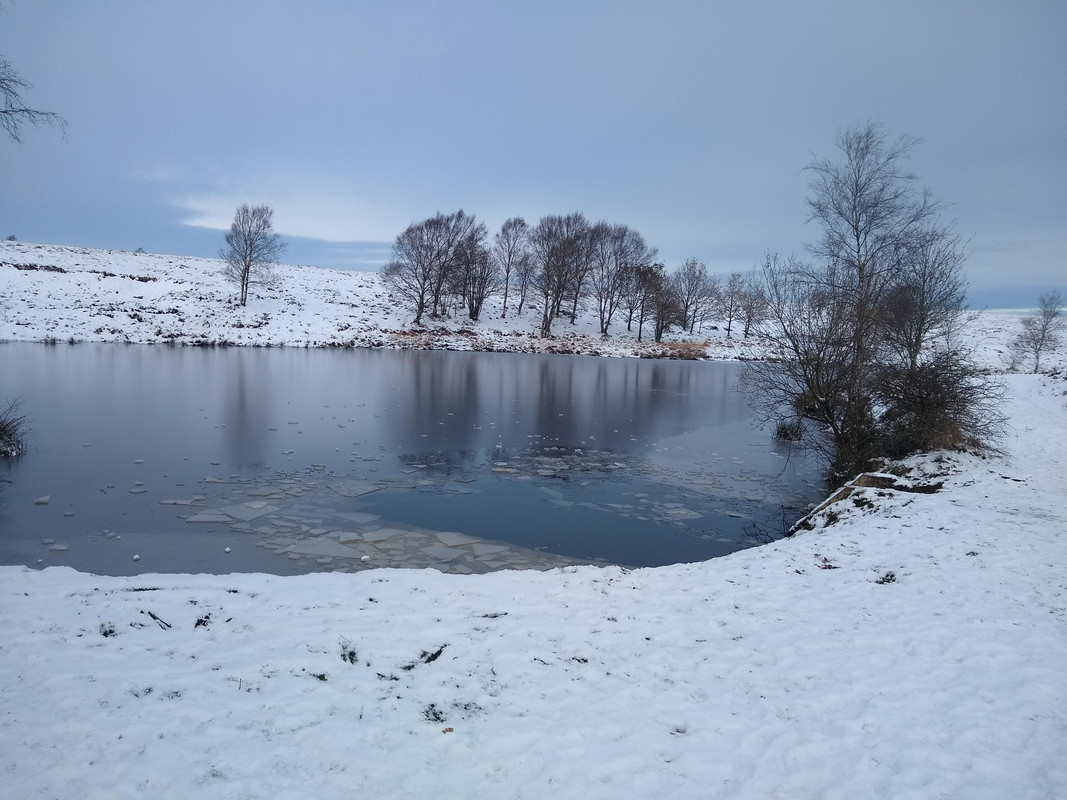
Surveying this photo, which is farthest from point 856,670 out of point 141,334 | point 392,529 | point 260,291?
point 260,291

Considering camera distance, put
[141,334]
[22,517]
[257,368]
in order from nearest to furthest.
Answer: [22,517] → [257,368] → [141,334]

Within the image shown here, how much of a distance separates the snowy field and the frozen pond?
0.98 m

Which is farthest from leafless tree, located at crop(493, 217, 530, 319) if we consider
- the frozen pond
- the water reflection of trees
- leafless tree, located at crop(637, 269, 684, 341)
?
the frozen pond

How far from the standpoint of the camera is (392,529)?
7.87 m

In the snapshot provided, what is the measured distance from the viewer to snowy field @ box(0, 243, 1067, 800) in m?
3.04

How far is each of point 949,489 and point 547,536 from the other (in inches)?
261

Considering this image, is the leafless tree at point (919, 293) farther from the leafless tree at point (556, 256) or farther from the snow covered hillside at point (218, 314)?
the leafless tree at point (556, 256)

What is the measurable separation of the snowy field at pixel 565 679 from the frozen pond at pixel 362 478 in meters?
0.98

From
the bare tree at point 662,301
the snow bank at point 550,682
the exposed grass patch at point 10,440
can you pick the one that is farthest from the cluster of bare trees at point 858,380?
the bare tree at point 662,301

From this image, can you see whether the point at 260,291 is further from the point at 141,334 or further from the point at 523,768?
the point at 523,768

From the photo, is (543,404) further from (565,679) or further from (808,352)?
(565,679)

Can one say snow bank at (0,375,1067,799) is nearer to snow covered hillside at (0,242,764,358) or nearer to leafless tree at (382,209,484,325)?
snow covered hillside at (0,242,764,358)

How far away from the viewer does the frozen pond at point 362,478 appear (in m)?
7.08

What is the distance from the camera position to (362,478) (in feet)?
33.4
